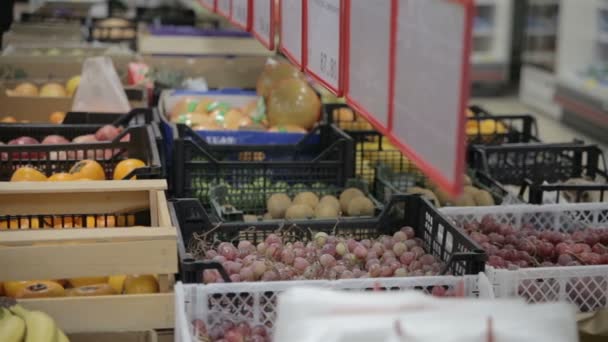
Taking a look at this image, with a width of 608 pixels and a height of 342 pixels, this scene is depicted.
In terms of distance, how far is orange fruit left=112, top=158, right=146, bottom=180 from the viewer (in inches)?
139

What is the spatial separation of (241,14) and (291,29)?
2.75 ft

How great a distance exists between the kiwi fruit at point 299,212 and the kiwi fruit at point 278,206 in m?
0.05

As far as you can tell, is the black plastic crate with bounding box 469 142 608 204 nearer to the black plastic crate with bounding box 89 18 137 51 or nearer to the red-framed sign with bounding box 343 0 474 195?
the red-framed sign with bounding box 343 0 474 195

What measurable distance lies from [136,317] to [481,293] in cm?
96

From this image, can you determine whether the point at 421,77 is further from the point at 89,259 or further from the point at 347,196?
the point at 347,196

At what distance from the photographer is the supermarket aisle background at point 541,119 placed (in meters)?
9.84

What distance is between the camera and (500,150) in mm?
4266

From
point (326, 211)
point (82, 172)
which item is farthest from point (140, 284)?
point (326, 211)

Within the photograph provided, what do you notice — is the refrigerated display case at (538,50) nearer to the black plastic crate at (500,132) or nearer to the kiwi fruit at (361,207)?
the black plastic crate at (500,132)

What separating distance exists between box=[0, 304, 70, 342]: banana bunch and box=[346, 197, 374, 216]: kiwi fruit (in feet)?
5.03

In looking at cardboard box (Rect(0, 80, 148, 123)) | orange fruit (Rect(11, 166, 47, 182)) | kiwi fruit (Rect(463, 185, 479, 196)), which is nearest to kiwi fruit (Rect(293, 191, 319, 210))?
kiwi fruit (Rect(463, 185, 479, 196))

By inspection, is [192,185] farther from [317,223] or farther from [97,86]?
[97,86]

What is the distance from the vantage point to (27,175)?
3.41m

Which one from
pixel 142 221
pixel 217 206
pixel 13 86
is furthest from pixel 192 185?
pixel 13 86
